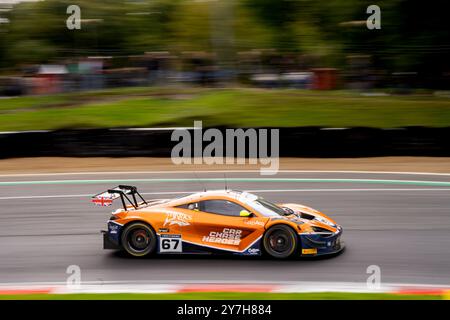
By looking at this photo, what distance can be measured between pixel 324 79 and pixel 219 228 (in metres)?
13.6

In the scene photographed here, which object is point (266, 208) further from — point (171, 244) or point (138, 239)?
point (138, 239)

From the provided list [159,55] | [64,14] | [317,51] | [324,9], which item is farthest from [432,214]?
[64,14]

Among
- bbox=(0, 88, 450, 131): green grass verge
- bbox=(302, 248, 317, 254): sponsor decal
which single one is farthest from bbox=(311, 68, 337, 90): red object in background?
bbox=(302, 248, 317, 254): sponsor decal

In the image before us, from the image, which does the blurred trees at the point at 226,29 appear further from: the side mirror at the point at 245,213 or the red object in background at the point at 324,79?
the side mirror at the point at 245,213

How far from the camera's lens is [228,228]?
950cm

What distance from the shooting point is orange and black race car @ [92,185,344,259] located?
9.43 meters

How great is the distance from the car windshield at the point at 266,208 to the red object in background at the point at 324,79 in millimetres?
12807

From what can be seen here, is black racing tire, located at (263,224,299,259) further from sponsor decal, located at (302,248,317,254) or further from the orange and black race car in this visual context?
sponsor decal, located at (302,248,317,254)

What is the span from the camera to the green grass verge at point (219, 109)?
19016 mm

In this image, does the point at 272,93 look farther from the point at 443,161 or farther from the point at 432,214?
the point at 432,214

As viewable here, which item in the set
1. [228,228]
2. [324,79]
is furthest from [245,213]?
[324,79]

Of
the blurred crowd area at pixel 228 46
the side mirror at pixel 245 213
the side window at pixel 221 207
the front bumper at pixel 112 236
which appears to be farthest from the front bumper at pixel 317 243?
the blurred crowd area at pixel 228 46

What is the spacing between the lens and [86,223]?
1201 cm

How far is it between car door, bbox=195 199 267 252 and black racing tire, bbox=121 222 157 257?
0.70 m
